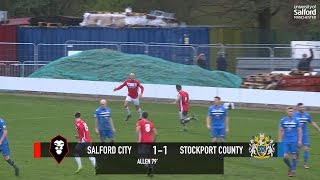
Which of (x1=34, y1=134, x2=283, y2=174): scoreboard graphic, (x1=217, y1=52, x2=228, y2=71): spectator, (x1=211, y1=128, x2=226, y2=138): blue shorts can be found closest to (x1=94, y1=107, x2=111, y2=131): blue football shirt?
(x1=34, y1=134, x2=283, y2=174): scoreboard graphic

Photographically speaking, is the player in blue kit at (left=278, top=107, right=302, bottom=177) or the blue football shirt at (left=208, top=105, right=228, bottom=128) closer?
the player in blue kit at (left=278, top=107, right=302, bottom=177)

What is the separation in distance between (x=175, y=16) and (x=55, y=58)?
11264 millimetres

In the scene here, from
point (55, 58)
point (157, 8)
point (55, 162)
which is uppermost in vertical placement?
point (157, 8)

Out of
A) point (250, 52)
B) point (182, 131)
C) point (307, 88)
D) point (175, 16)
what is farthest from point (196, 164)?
point (175, 16)

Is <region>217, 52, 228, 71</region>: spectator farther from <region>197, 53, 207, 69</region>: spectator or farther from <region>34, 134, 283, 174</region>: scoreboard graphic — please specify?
<region>34, 134, 283, 174</region>: scoreboard graphic

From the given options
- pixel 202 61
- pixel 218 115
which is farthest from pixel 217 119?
pixel 202 61

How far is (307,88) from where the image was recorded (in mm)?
35969

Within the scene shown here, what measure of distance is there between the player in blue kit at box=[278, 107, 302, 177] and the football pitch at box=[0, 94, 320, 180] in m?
0.49

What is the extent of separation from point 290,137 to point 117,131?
962cm

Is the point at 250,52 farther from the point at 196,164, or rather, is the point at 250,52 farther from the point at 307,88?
the point at 196,164

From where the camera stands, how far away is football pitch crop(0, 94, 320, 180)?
66.2 feet

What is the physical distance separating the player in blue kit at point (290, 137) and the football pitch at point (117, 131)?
19.4 inches

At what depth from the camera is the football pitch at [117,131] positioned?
2017cm

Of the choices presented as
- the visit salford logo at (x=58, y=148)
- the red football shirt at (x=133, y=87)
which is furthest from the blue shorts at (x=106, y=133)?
the red football shirt at (x=133, y=87)
